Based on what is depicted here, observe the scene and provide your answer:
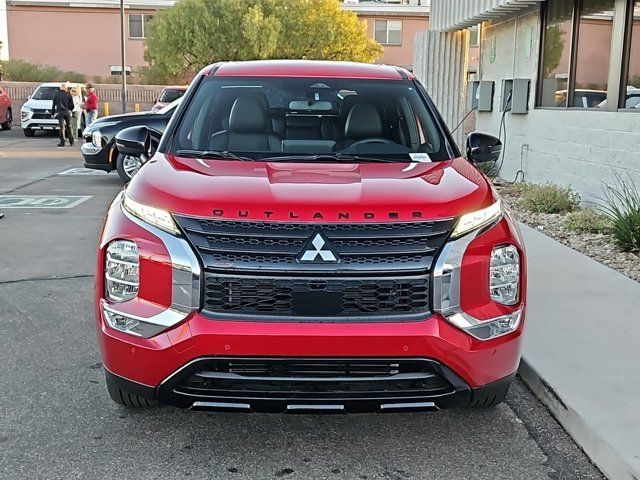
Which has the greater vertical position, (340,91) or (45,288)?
(340,91)

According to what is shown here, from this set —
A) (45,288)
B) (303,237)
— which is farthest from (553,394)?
(45,288)

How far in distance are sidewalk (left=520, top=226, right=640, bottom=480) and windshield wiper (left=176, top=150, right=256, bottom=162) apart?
2.04 metres

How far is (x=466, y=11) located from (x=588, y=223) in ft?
20.4

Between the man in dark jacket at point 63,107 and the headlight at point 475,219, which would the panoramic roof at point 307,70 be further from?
the man in dark jacket at point 63,107

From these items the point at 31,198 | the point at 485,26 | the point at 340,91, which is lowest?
the point at 31,198

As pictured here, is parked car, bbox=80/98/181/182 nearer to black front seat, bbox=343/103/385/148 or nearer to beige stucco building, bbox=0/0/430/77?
black front seat, bbox=343/103/385/148

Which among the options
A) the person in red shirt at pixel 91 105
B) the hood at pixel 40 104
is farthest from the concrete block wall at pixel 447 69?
the hood at pixel 40 104

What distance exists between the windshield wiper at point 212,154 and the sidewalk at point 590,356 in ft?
6.69

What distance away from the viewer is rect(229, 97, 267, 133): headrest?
179 inches

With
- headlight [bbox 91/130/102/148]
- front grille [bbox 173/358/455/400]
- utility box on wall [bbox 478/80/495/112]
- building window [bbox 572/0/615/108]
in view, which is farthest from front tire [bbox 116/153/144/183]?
front grille [bbox 173/358/455/400]

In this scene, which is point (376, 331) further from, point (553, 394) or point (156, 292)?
point (553, 394)

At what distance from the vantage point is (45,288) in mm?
6402

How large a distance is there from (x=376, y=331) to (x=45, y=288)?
13.8 ft

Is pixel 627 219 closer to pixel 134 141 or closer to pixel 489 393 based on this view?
pixel 489 393
